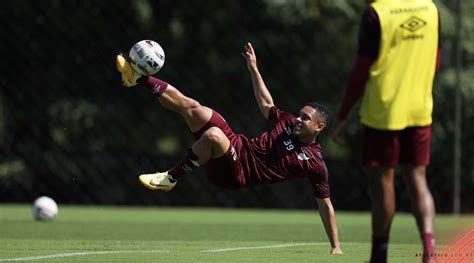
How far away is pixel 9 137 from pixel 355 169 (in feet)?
22.8

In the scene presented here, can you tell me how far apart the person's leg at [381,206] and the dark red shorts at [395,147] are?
0.07 m

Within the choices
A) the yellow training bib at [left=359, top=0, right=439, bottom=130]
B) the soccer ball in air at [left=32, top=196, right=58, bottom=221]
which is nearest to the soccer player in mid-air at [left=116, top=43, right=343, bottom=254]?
the yellow training bib at [left=359, top=0, right=439, bottom=130]

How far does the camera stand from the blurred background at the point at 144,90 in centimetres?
2058

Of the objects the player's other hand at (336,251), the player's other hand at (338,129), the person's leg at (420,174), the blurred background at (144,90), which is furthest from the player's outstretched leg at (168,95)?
the blurred background at (144,90)

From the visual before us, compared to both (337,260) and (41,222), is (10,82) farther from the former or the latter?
(337,260)

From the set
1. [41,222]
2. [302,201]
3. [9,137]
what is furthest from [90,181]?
[41,222]

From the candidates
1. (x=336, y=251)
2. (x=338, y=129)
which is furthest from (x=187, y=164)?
(x=338, y=129)

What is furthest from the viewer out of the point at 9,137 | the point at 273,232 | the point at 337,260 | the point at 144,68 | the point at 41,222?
the point at 9,137

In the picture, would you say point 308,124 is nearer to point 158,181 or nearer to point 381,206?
point 158,181

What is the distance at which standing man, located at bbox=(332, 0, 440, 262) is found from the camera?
231 inches

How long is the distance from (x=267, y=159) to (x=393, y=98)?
3.59 meters

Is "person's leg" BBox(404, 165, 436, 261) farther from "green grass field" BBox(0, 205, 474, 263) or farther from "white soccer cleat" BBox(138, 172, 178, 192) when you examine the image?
"white soccer cleat" BBox(138, 172, 178, 192)

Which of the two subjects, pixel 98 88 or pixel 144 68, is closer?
pixel 144 68

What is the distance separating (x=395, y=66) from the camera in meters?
5.91
